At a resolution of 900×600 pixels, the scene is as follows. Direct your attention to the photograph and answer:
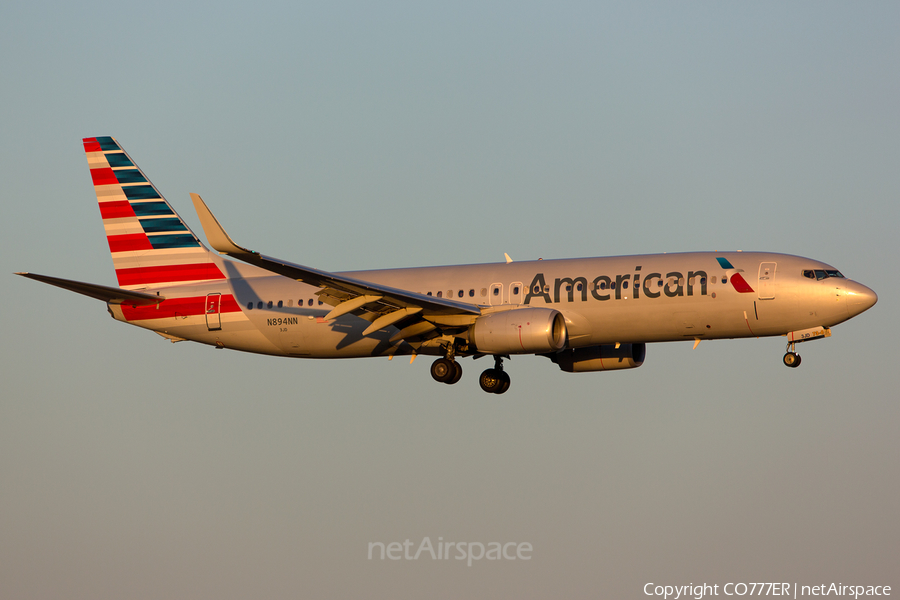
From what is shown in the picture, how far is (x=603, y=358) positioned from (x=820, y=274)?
9678 mm

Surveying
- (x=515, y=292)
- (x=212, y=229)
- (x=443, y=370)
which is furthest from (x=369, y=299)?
(x=212, y=229)

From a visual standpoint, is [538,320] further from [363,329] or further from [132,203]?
[132,203]

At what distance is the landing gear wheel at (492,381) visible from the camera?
138ft

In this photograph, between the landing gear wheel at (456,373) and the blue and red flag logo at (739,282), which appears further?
the landing gear wheel at (456,373)

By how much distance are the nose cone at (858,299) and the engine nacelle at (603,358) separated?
9134 millimetres

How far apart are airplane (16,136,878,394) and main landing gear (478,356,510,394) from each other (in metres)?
0.05

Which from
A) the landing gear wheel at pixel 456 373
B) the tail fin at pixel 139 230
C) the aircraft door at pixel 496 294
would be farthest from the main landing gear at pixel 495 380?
the tail fin at pixel 139 230

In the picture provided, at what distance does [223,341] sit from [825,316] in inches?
935

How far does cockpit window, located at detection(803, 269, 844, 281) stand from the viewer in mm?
36125

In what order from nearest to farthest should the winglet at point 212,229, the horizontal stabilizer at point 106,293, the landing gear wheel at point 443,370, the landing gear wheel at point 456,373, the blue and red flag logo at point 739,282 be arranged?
the winglet at point 212,229 < the blue and red flag logo at point 739,282 < the horizontal stabilizer at point 106,293 < the landing gear wheel at point 443,370 < the landing gear wheel at point 456,373

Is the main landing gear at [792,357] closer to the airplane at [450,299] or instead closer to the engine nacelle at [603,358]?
the airplane at [450,299]

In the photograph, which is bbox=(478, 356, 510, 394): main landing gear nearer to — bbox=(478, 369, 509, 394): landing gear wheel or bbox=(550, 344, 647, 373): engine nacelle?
bbox=(478, 369, 509, 394): landing gear wheel

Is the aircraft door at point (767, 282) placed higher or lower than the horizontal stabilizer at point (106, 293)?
lower

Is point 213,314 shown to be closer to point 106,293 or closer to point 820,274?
point 106,293
